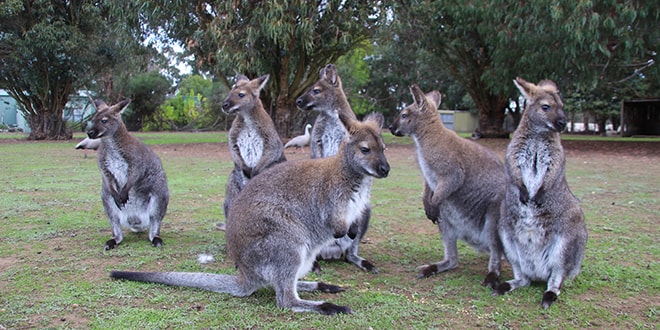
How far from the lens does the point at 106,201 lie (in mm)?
5004

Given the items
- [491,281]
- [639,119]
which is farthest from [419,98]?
[639,119]

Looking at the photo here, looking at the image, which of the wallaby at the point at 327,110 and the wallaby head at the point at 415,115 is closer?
the wallaby head at the point at 415,115

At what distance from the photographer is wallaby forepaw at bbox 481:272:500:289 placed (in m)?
3.82

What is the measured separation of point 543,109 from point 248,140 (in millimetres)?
2672

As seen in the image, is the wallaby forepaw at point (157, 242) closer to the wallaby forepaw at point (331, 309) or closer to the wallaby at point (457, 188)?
the wallaby forepaw at point (331, 309)

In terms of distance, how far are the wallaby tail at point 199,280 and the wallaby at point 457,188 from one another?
1402 millimetres

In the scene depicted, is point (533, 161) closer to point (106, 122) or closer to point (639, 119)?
point (106, 122)

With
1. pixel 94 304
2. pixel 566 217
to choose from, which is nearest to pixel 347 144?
pixel 566 217

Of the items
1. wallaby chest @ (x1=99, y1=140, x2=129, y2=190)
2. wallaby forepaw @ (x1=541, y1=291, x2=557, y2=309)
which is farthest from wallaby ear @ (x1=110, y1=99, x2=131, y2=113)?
wallaby forepaw @ (x1=541, y1=291, x2=557, y2=309)

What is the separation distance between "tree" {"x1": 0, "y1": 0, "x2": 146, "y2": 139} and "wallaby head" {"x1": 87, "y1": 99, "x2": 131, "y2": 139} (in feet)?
52.5

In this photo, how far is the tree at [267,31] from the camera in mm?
14320

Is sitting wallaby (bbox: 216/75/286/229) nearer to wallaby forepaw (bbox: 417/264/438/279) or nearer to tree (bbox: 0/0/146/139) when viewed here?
wallaby forepaw (bbox: 417/264/438/279)

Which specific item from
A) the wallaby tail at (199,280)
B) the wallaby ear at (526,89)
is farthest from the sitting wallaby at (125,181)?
the wallaby ear at (526,89)

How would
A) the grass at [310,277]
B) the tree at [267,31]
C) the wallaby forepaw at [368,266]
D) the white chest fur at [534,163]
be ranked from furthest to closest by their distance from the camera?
the tree at [267,31], the wallaby forepaw at [368,266], the white chest fur at [534,163], the grass at [310,277]
